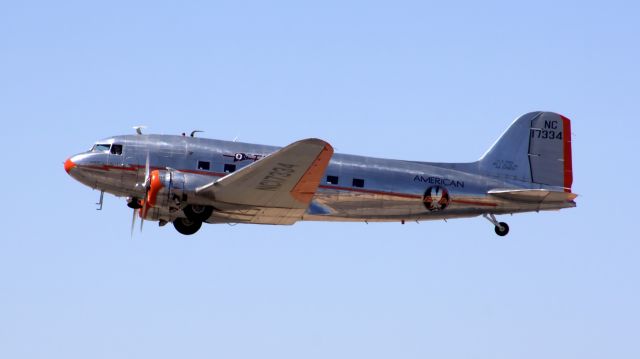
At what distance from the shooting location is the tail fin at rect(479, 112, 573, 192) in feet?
106

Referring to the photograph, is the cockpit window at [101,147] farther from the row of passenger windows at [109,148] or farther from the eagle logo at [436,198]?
the eagle logo at [436,198]

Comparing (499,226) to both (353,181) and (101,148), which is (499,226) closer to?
(353,181)

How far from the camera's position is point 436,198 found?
101ft

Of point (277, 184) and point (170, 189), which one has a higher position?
point (277, 184)

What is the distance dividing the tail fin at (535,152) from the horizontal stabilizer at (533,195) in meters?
1.13

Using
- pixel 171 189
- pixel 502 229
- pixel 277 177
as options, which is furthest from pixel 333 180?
pixel 502 229

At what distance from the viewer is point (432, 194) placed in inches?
1206

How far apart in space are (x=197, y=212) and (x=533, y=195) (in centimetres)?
879

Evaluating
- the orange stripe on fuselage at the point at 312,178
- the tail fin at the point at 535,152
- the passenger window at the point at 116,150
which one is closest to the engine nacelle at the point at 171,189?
the passenger window at the point at 116,150

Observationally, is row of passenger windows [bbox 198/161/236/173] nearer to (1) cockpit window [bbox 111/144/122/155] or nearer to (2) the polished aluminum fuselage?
(2) the polished aluminum fuselage

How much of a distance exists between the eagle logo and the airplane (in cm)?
3

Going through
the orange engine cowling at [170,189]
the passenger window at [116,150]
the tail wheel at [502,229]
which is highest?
the passenger window at [116,150]

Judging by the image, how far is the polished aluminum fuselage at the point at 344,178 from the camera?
2925 cm

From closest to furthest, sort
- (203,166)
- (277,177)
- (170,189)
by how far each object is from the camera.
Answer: (277,177)
(170,189)
(203,166)
